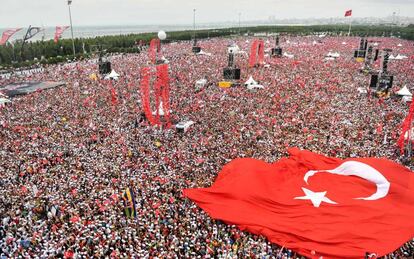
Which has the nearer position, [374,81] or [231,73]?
[374,81]

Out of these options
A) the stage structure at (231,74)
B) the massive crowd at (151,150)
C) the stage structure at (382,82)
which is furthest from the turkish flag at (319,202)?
the stage structure at (231,74)

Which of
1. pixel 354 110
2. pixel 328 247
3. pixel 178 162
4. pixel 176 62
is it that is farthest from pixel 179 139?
pixel 176 62

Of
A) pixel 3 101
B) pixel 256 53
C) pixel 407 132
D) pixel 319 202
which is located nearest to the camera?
pixel 319 202

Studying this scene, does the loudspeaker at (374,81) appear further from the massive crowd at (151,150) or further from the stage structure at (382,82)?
the massive crowd at (151,150)

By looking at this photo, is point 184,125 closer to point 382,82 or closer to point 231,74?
point 231,74

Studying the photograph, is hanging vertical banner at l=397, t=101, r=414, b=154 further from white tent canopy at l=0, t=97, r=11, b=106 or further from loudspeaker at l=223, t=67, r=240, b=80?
white tent canopy at l=0, t=97, r=11, b=106

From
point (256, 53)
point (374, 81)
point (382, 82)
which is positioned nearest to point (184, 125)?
point (374, 81)
